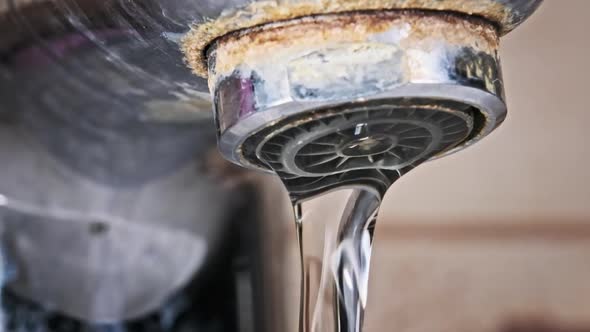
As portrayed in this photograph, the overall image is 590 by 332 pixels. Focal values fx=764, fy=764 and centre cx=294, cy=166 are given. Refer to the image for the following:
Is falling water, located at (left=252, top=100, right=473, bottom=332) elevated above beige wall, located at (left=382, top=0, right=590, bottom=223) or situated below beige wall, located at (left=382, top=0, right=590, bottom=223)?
below

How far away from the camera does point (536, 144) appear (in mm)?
709

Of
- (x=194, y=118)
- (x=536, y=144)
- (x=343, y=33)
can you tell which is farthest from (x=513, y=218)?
(x=343, y=33)

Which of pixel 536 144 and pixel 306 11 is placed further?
pixel 536 144

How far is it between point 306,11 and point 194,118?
186mm

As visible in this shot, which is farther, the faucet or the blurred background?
the blurred background

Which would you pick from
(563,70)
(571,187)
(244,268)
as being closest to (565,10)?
(563,70)

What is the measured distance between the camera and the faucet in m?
0.22

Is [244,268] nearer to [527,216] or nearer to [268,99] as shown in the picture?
[527,216]

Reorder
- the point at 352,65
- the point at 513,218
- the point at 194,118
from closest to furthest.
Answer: the point at 352,65 < the point at 194,118 < the point at 513,218

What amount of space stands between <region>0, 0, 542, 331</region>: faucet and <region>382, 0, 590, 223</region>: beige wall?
0.20 meters

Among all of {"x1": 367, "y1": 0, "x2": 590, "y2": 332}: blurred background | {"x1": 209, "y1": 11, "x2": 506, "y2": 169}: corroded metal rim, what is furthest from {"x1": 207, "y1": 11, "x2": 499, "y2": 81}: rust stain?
{"x1": 367, "y1": 0, "x2": 590, "y2": 332}: blurred background

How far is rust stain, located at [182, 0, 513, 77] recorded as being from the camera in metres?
0.21

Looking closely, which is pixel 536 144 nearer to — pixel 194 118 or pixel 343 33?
pixel 194 118

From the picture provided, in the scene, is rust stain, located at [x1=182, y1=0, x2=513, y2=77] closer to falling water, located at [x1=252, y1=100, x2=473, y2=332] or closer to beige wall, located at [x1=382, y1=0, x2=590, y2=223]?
falling water, located at [x1=252, y1=100, x2=473, y2=332]
